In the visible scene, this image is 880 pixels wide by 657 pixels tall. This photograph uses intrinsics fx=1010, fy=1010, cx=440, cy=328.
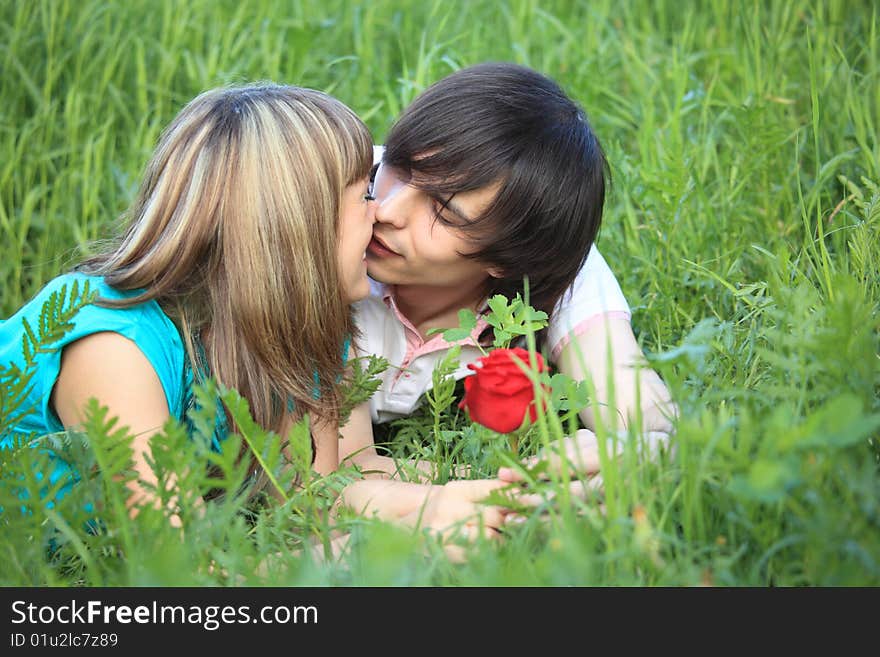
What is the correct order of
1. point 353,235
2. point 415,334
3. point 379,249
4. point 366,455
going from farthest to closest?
1. point 415,334
2. point 366,455
3. point 379,249
4. point 353,235

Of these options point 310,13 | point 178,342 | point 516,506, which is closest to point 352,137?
point 178,342

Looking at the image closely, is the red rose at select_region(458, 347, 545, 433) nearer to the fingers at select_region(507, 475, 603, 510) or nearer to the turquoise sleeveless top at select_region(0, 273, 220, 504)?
the fingers at select_region(507, 475, 603, 510)

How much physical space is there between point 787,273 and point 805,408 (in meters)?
0.53

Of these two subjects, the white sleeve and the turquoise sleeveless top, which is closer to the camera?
the turquoise sleeveless top

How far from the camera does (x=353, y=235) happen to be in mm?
1981

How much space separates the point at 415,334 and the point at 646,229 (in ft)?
2.53

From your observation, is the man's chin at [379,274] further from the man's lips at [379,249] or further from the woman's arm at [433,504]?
the woman's arm at [433,504]

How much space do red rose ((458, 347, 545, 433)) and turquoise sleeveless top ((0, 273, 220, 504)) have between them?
1.91 feet

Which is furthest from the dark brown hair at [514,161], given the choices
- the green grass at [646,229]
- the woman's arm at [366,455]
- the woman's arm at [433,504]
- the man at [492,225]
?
the woman's arm at [433,504]

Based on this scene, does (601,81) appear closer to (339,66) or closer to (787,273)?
(339,66)

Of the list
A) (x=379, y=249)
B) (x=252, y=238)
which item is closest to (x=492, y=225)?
(x=379, y=249)

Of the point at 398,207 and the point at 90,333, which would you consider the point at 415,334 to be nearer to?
the point at 398,207

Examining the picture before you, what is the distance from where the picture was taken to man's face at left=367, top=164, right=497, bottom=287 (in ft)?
6.74

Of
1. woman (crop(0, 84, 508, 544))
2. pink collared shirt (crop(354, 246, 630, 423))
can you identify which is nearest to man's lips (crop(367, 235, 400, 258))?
woman (crop(0, 84, 508, 544))
